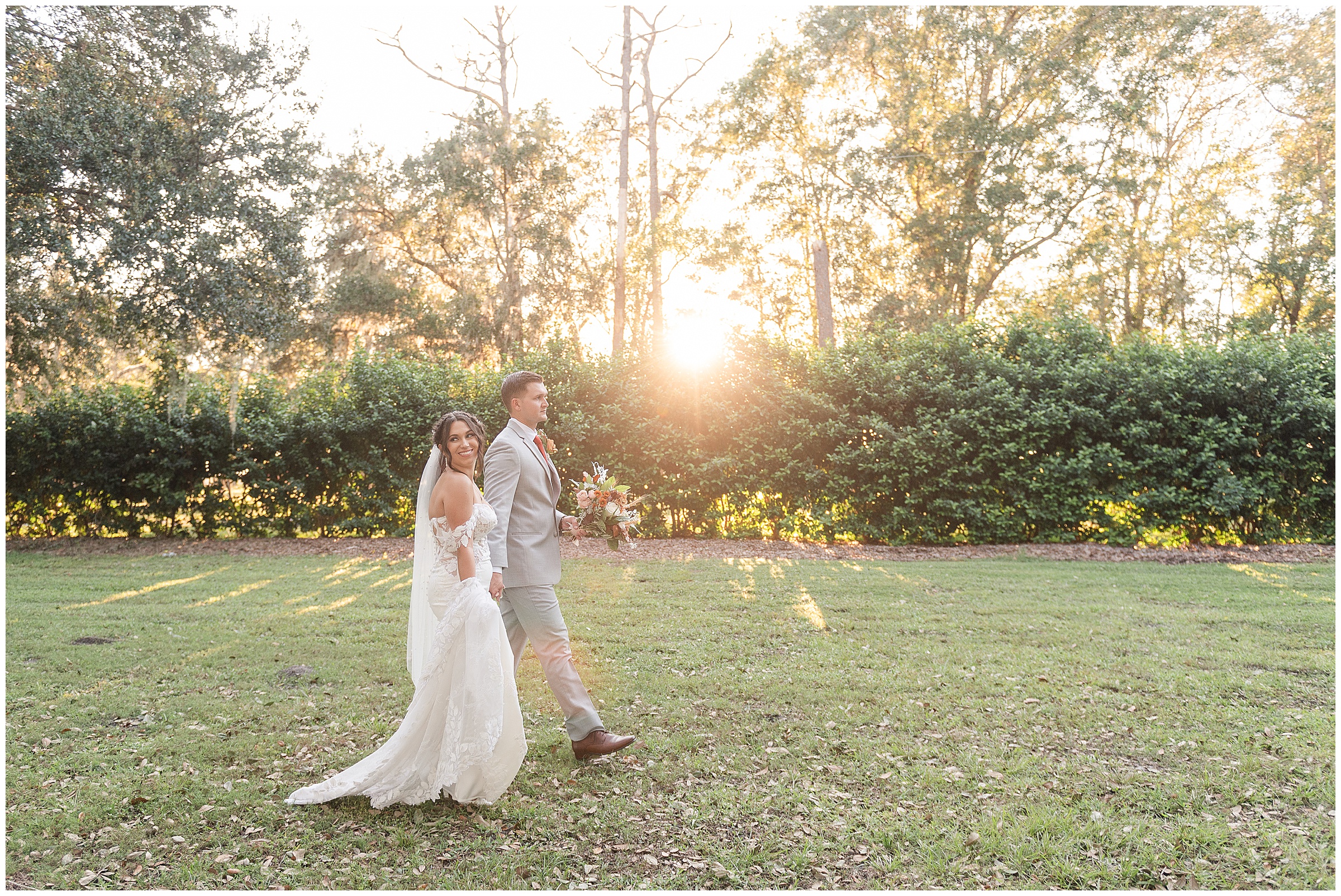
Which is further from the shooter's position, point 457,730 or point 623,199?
point 623,199

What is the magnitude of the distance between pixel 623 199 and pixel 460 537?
22.3 meters

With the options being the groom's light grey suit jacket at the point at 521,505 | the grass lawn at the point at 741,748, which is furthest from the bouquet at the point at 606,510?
the grass lawn at the point at 741,748

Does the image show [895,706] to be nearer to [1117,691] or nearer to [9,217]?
[1117,691]

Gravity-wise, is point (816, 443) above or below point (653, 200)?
below

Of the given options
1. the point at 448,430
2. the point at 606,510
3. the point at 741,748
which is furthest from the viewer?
the point at 606,510

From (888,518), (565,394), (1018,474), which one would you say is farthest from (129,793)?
(1018,474)

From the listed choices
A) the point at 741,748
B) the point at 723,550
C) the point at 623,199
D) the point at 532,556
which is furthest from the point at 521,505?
the point at 623,199

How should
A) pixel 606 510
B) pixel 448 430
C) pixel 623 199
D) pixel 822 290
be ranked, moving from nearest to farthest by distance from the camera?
pixel 448 430 < pixel 606 510 < pixel 822 290 < pixel 623 199

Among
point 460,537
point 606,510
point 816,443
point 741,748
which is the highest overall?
point 816,443

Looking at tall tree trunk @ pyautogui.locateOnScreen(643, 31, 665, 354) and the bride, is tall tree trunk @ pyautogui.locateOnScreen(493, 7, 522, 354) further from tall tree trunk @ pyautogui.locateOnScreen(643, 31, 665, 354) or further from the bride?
the bride

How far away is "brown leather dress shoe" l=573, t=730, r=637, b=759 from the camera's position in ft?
15.1

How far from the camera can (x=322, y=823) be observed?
3877mm

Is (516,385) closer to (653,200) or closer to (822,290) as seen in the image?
(822,290)

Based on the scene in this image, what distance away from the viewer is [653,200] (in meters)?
25.7
